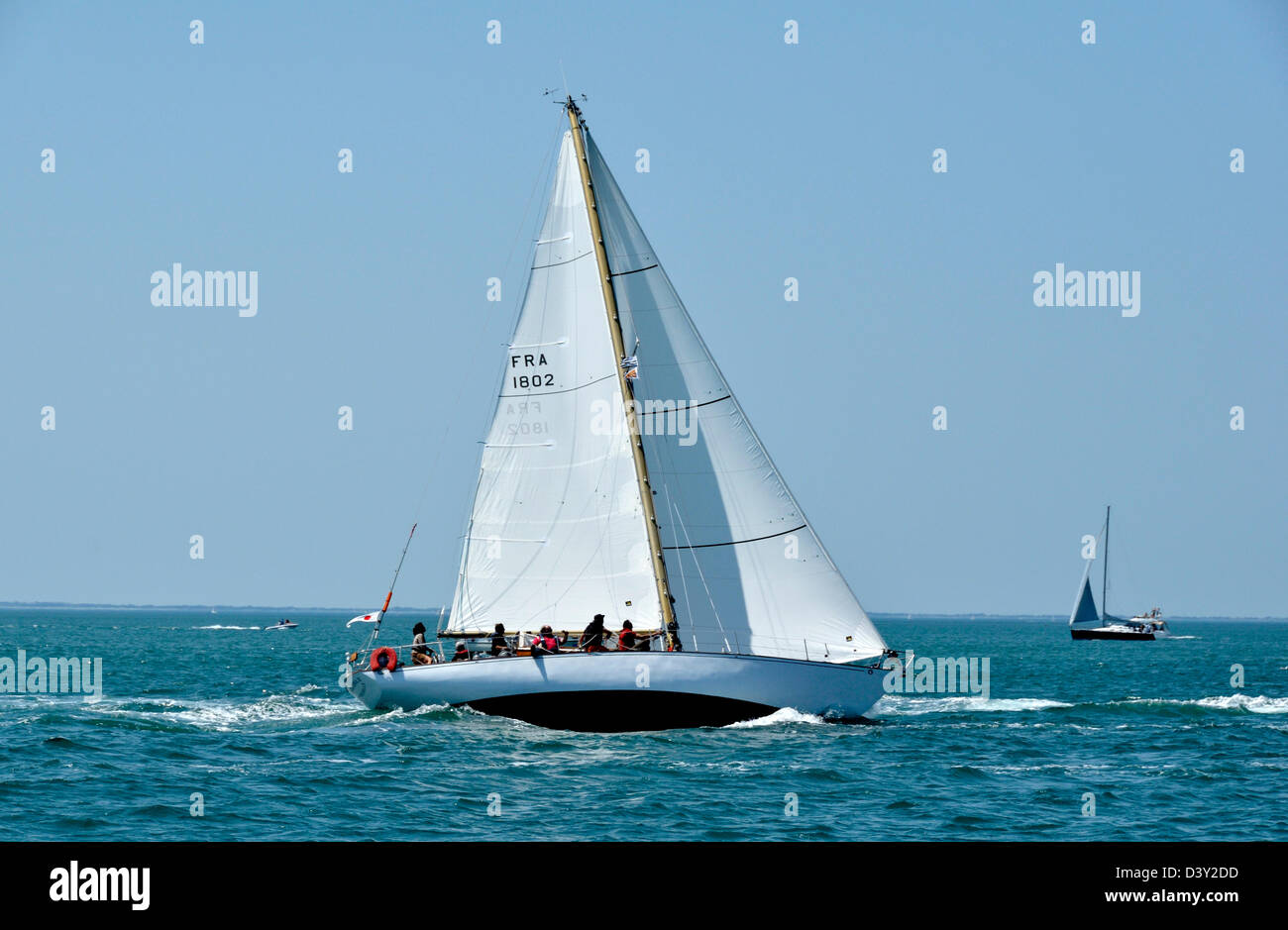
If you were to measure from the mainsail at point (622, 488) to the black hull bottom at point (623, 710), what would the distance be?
2.91 m

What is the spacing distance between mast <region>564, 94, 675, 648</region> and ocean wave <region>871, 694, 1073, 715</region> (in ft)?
32.7

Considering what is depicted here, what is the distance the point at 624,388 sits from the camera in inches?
1183

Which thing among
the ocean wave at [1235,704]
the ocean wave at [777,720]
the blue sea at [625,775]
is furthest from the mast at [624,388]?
the ocean wave at [1235,704]

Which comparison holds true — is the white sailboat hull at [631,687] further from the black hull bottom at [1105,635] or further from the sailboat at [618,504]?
the black hull bottom at [1105,635]

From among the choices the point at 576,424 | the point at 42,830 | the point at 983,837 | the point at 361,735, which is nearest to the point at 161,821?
the point at 42,830

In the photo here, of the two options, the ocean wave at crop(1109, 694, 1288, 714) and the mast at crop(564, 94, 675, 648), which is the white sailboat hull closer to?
the mast at crop(564, 94, 675, 648)

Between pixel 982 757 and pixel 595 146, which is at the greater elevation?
pixel 595 146

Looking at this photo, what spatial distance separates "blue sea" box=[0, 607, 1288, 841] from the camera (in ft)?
63.4

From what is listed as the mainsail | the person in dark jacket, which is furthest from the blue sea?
the mainsail

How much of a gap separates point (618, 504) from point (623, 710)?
5.04 metres

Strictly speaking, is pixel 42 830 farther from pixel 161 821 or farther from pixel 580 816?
pixel 580 816

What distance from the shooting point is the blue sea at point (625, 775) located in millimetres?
19328

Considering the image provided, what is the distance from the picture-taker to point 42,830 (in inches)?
727
